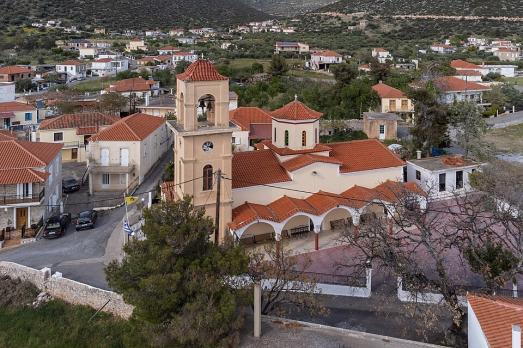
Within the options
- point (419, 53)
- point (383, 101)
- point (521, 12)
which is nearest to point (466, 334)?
point (383, 101)

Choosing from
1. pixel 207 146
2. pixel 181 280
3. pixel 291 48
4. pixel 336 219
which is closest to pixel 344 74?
pixel 336 219

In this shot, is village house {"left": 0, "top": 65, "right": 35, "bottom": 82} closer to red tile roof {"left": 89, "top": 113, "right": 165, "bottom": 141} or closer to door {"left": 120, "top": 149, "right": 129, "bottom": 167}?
red tile roof {"left": 89, "top": 113, "right": 165, "bottom": 141}

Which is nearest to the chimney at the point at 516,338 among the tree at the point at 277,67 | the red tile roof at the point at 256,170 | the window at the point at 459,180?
the red tile roof at the point at 256,170

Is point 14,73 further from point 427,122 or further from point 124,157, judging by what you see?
point 427,122

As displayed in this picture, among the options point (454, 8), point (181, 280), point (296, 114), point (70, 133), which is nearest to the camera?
point (181, 280)

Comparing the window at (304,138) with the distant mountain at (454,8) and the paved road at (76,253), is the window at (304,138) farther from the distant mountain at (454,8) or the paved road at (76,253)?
the distant mountain at (454,8)

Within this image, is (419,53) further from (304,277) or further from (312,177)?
(304,277)

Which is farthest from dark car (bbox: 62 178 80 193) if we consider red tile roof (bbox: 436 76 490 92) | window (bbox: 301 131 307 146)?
red tile roof (bbox: 436 76 490 92)
